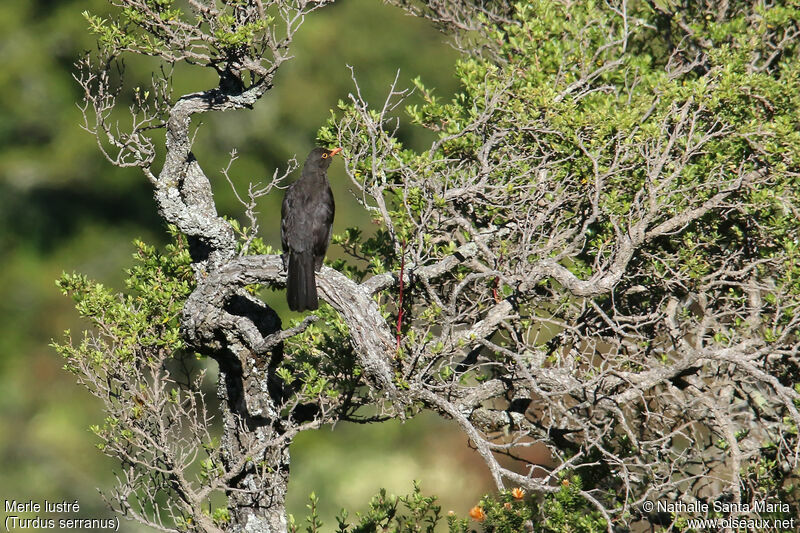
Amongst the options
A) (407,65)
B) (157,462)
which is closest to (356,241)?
(157,462)

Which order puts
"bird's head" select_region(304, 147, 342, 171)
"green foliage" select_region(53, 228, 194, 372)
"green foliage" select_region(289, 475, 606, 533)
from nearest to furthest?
"green foliage" select_region(289, 475, 606, 533)
"green foliage" select_region(53, 228, 194, 372)
"bird's head" select_region(304, 147, 342, 171)

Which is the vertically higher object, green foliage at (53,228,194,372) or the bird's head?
the bird's head

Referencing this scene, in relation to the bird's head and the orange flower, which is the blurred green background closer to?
the bird's head

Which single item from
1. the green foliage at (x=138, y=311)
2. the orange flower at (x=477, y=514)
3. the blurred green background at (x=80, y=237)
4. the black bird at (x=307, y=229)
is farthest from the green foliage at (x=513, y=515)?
the blurred green background at (x=80, y=237)

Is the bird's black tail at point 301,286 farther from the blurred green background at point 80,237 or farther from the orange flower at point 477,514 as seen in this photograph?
the blurred green background at point 80,237

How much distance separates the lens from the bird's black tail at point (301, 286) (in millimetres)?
5754

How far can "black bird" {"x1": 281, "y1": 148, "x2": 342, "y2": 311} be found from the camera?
5.77 metres

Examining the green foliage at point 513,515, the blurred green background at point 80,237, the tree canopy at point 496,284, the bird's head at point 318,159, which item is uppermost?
the blurred green background at point 80,237

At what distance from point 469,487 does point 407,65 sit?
8.20 m

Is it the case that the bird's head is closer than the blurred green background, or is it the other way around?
the bird's head

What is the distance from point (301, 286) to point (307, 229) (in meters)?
0.78

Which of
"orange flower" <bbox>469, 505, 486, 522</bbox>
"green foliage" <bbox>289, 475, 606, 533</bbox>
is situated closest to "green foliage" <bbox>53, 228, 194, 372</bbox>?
"green foliage" <bbox>289, 475, 606, 533</bbox>

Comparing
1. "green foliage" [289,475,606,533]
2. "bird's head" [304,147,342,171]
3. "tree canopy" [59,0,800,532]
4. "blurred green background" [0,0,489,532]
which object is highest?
"blurred green background" [0,0,489,532]

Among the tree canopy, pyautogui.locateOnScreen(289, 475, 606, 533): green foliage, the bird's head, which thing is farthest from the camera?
the bird's head
